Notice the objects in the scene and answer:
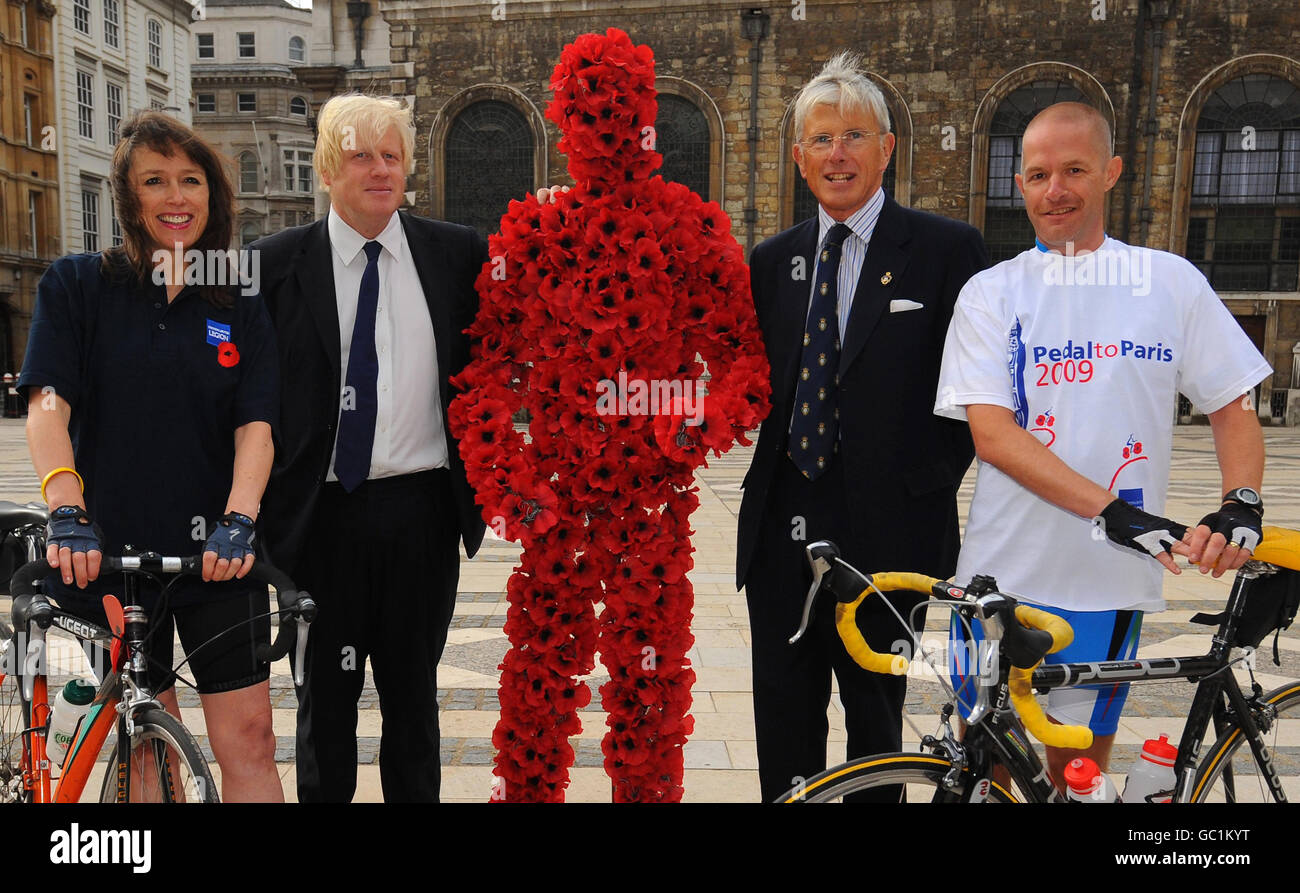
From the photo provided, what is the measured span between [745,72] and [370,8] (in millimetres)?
11215

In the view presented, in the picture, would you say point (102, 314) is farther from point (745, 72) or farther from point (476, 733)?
point (745, 72)

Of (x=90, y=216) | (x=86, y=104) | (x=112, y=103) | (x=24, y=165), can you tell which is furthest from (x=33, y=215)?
(x=112, y=103)

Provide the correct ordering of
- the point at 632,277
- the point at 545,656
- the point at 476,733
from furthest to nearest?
the point at 476,733
the point at 545,656
the point at 632,277

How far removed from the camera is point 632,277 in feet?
9.44

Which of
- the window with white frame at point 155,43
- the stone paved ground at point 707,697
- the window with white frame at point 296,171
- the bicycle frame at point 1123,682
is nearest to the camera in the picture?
the bicycle frame at point 1123,682

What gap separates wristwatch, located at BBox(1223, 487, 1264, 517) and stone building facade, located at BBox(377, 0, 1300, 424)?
2235 cm

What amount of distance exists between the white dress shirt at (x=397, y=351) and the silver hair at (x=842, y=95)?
4.31 ft

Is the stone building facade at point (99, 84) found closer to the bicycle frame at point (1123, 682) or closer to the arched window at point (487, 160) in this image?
the arched window at point (487, 160)

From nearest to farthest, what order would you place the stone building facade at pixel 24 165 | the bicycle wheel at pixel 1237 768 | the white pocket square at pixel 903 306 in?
the bicycle wheel at pixel 1237 768 < the white pocket square at pixel 903 306 < the stone building facade at pixel 24 165

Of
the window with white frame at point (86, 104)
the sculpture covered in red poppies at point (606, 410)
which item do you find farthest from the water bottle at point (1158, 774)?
the window with white frame at point (86, 104)

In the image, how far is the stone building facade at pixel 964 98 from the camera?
2314 cm

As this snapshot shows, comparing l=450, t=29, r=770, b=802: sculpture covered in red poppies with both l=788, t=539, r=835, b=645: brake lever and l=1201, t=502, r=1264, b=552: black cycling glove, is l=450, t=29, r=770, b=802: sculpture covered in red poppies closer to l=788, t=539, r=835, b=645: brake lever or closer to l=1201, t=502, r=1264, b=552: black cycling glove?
l=788, t=539, r=835, b=645: brake lever

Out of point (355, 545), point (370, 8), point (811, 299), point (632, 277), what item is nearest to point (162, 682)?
point (355, 545)

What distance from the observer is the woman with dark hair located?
2621mm
